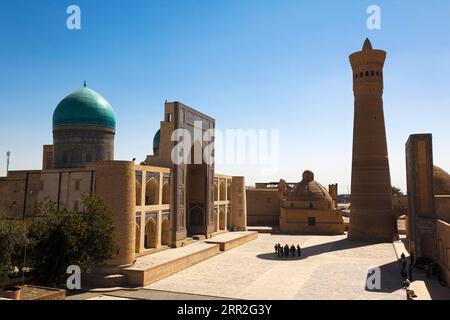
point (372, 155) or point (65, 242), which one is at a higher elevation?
point (372, 155)

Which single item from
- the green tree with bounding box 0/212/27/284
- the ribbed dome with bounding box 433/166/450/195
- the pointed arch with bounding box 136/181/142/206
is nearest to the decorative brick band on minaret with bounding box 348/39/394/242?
the ribbed dome with bounding box 433/166/450/195

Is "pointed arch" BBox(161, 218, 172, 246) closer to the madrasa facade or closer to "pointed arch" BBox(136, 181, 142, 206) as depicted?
the madrasa facade

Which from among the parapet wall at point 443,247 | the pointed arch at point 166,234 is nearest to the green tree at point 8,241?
the pointed arch at point 166,234

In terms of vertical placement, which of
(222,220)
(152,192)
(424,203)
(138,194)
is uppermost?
(152,192)

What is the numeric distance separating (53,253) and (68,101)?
14.8 m

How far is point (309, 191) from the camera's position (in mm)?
37812

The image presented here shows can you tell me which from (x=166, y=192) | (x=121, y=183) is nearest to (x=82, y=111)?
(x=166, y=192)

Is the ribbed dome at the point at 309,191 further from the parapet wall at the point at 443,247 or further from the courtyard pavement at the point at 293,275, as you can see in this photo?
the parapet wall at the point at 443,247

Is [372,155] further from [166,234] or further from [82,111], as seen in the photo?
[82,111]

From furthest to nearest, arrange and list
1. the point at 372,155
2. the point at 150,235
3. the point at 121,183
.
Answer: the point at 372,155
the point at 150,235
the point at 121,183

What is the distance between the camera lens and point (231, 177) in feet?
121

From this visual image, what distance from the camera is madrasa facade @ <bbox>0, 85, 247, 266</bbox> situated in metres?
18.8

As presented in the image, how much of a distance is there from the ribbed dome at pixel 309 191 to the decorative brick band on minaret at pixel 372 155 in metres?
6.59

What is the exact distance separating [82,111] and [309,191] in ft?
73.1
